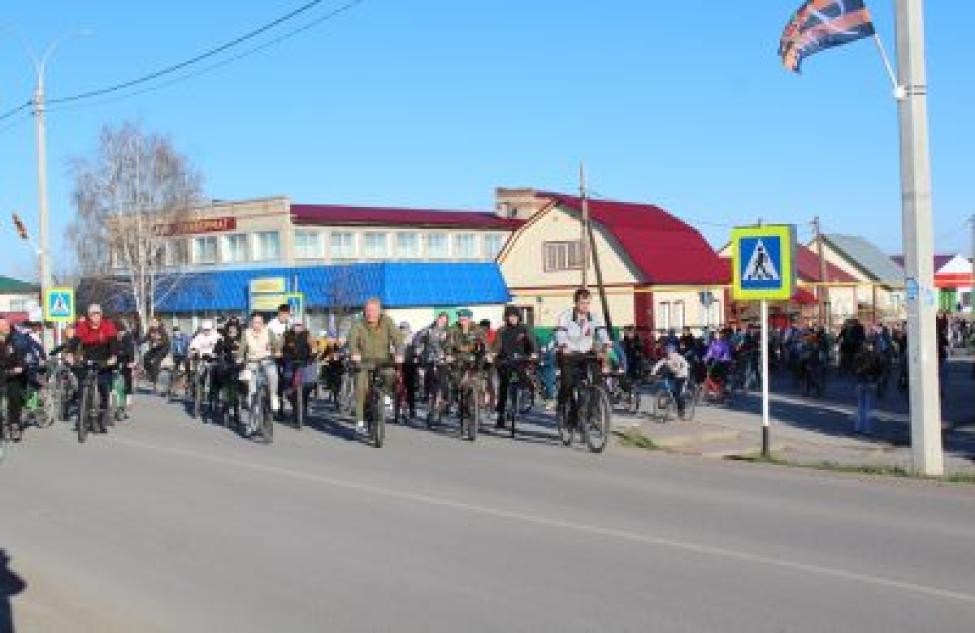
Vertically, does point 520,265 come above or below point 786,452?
above

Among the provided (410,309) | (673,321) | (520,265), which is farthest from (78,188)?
(673,321)

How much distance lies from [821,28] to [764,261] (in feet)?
9.77

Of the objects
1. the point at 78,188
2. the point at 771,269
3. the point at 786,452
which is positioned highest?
the point at 78,188

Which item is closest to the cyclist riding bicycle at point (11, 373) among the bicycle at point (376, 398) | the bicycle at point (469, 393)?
the bicycle at point (376, 398)

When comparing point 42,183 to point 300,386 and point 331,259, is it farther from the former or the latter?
point 331,259

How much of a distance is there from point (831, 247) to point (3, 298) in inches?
2549

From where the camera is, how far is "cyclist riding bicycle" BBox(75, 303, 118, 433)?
18328mm

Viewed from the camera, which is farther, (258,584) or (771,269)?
(771,269)

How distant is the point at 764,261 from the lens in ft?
50.2

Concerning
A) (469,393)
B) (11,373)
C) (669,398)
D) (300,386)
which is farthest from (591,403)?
(11,373)

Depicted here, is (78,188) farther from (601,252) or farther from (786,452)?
(786,452)

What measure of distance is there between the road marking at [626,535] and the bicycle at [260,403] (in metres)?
2.37

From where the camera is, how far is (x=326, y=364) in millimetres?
23312

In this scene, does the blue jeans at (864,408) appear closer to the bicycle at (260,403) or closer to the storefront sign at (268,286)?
the bicycle at (260,403)
